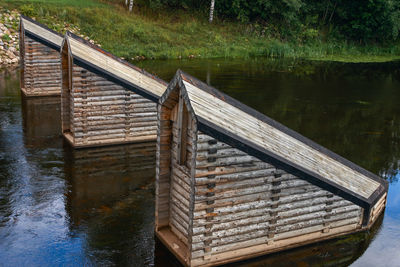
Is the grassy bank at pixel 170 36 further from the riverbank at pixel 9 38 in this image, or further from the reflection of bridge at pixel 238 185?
the reflection of bridge at pixel 238 185

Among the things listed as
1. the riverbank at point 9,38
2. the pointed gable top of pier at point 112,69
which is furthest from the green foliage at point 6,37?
the pointed gable top of pier at point 112,69

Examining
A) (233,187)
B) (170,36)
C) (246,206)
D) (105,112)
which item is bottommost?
(246,206)

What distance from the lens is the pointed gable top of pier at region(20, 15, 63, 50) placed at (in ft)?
74.5

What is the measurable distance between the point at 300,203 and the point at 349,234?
83.6 inches

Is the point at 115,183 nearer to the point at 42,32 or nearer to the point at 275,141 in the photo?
the point at 275,141

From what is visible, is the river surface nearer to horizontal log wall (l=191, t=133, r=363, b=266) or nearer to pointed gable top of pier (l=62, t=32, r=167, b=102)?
horizontal log wall (l=191, t=133, r=363, b=266)

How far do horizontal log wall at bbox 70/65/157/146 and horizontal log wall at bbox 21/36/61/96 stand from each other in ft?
25.1

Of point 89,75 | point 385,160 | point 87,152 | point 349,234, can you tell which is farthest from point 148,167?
point 385,160

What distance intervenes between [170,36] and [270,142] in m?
33.4

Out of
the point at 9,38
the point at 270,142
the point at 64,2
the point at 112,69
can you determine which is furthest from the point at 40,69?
the point at 64,2

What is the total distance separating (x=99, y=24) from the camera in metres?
39.9

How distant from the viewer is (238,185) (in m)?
9.91

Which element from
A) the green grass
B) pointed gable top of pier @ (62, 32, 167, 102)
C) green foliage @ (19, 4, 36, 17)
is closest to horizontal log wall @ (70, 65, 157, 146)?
pointed gable top of pier @ (62, 32, 167, 102)

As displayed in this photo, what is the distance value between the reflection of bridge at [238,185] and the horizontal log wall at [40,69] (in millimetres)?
11923
